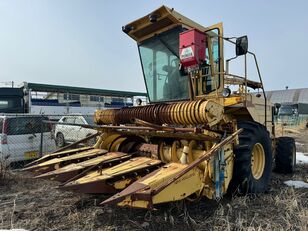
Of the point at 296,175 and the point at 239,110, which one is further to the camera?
the point at 296,175

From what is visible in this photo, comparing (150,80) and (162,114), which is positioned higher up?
(150,80)

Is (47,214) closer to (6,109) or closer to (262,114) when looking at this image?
(262,114)

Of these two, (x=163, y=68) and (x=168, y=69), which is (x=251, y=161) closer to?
(x=168, y=69)

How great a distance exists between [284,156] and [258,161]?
2.09 m

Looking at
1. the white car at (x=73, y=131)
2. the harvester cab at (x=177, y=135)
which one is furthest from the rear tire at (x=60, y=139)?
the harvester cab at (x=177, y=135)

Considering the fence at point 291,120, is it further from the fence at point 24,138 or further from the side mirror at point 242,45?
the side mirror at point 242,45

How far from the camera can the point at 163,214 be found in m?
3.96

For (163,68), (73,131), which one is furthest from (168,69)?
(73,131)

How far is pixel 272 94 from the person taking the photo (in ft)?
207

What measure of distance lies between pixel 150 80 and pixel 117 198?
356cm


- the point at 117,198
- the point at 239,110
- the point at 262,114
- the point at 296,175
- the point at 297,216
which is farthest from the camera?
the point at 296,175

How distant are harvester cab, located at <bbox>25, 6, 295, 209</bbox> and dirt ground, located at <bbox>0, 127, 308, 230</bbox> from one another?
0.90 ft

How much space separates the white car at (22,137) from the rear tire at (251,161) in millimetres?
5752

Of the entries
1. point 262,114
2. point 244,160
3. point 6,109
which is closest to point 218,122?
point 244,160
